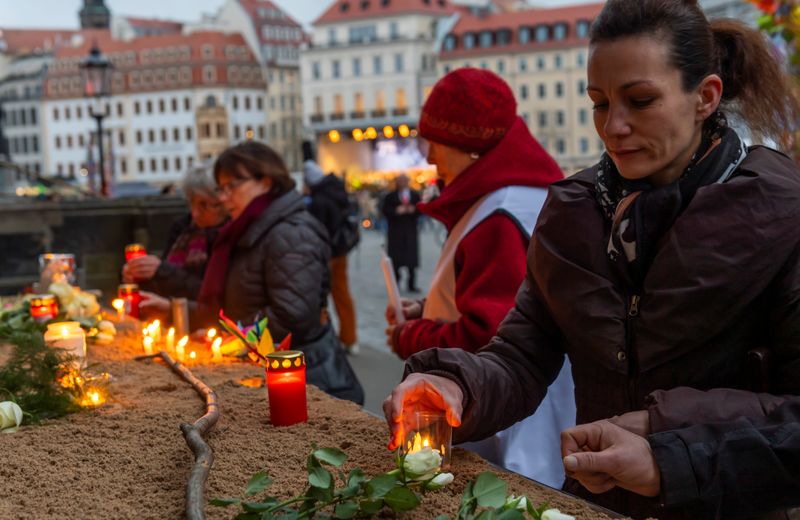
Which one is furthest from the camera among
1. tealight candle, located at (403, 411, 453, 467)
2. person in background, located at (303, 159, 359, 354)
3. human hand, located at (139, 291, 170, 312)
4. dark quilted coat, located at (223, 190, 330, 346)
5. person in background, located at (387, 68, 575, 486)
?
person in background, located at (303, 159, 359, 354)

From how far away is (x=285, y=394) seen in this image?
8.07ft

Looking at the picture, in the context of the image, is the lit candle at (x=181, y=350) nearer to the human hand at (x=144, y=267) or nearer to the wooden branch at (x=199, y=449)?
the wooden branch at (x=199, y=449)

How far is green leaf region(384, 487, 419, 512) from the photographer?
171 centimetres

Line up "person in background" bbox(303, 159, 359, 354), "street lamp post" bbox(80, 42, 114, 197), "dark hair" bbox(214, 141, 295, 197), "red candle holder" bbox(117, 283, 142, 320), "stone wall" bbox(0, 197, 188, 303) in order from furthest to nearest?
"street lamp post" bbox(80, 42, 114, 197)
"person in background" bbox(303, 159, 359, 354)
"stone wall" bbox(0, 197, 188, 303)
"red candle holder" bbox(117, 283, 142, 320)
"dark hair" bbox(214, 141, 295, 197)

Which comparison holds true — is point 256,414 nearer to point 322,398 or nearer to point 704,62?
point 322,398

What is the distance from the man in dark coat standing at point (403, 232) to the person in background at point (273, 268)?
9639 millimetres

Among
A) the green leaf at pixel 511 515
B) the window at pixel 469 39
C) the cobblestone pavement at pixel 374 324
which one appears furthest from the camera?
the window at pixel 469 39

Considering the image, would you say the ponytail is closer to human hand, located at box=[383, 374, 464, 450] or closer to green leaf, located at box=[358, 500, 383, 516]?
human hand, located at box=[383, 374, 464, 450]

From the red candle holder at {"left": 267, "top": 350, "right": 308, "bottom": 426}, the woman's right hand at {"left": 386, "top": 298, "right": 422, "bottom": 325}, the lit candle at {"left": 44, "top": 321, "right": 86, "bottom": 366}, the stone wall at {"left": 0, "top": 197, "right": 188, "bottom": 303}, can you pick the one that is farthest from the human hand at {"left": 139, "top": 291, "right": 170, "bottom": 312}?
the stone wall at {"left": 0, "top": 197, "right": 188, "bottom": 303}

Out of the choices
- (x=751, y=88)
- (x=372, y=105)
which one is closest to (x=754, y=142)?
(x=751, y=88)

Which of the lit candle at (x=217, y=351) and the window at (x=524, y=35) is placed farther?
the window at (x=524, y=35)

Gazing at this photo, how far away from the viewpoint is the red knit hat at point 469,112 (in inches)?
128

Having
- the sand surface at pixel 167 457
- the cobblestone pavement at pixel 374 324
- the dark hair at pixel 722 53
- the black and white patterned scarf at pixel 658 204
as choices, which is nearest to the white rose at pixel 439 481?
the sand surface at pixel 167 457

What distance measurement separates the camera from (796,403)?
72.1 inches
